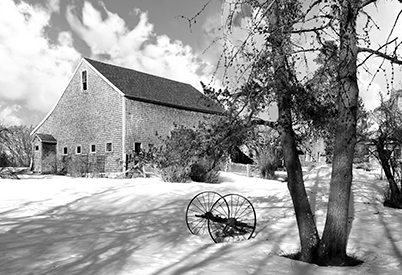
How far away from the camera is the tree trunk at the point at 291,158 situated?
236 inches

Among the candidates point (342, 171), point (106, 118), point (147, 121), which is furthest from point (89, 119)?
point (342, 171)

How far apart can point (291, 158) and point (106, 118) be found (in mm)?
20211

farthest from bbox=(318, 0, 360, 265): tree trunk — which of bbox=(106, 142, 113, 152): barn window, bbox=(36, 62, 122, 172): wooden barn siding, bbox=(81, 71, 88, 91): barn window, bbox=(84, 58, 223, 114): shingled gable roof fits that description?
bbox=(81, 71, 88, 91): barn window

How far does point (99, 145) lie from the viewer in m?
25.0

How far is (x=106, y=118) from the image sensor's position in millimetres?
24703

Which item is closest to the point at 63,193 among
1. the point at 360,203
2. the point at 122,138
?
the point at 360,203

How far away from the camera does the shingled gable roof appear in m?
25.2

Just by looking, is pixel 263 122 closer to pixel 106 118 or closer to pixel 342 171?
pixel 342 171

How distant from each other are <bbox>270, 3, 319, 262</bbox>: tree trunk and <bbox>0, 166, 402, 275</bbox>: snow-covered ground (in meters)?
0.53

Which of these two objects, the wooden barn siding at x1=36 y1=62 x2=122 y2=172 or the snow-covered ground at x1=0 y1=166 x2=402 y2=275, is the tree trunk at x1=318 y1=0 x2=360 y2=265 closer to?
the snow-covered ground at x1=0 y1=166 x2=402 y2=275

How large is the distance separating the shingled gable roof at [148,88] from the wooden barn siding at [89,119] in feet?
2.75

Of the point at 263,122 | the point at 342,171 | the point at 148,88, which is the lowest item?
the point at 342,171

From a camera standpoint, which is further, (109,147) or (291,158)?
(109,147)

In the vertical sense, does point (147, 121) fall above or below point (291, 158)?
above
